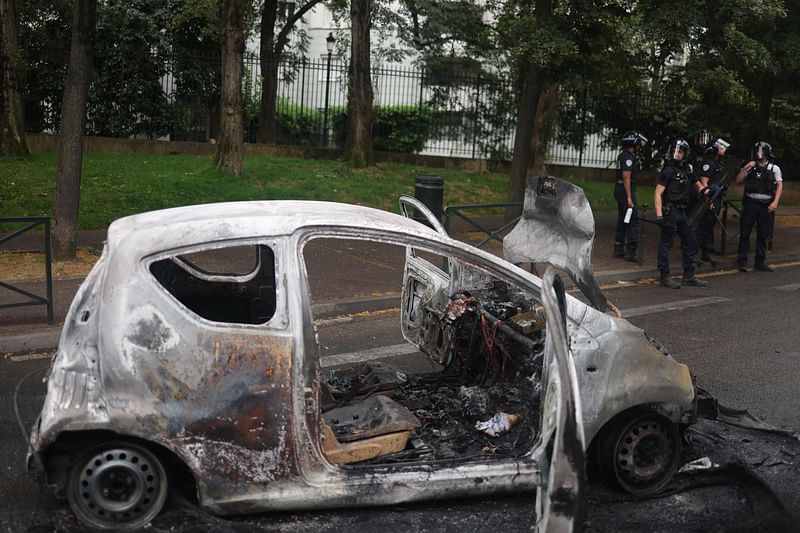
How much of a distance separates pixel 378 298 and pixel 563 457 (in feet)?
20.2

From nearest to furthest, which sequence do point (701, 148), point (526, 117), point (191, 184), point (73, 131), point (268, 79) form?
point (73, 131), point (701, 148), point (526, 117), point (191, 184), point (268, 79)

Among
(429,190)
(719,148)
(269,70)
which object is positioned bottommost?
(429,190)

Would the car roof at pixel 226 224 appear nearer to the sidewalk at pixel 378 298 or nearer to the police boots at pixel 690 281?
the sidewalk at pixel 378 298

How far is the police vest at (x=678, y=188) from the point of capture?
11844mm

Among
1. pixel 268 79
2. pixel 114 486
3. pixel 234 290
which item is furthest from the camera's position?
pixel 268 79

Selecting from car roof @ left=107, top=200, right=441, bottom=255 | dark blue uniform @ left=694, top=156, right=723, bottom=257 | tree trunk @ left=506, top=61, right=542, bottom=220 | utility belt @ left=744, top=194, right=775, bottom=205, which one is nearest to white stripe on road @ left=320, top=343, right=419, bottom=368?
car roof @ left=107, top=200, right=441, bottom=255

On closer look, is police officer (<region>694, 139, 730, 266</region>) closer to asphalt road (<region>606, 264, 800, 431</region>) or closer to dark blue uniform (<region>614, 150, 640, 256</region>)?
asphalt road (<region>606, 264, 800, 431</region>)

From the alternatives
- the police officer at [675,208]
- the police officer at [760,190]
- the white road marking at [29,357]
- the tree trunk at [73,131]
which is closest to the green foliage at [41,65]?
the tree trunk at [73,131]

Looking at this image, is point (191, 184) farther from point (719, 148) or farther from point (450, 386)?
point (450, 386)

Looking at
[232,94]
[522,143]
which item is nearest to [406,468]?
[522,143]

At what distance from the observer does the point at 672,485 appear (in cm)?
523

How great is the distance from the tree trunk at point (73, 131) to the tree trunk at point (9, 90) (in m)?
7.48

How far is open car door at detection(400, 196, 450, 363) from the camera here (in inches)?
243

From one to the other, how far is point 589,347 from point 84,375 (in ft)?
8.35
